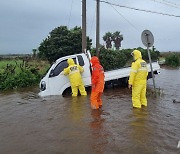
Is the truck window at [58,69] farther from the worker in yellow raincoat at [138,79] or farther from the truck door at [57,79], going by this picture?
the worker in yellow raincoat at [138,79]

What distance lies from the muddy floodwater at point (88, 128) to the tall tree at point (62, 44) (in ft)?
57.6

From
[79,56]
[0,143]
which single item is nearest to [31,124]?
[0,143]

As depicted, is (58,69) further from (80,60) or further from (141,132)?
(141,132)

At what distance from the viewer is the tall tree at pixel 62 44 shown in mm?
28594

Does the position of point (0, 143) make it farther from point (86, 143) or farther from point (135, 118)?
point (135, 118)

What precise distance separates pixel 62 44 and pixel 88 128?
72.5 feet

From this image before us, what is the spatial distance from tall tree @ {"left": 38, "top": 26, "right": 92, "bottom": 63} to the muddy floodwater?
1754cm

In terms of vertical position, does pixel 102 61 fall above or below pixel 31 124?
above

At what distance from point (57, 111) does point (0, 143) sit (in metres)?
3.36

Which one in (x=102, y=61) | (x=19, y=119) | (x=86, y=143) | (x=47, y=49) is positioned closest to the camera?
(x=86, y=143)

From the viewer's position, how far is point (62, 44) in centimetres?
2886

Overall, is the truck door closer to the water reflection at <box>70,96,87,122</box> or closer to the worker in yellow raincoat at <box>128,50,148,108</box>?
the water reflection at <box>70,96,87,122</box>

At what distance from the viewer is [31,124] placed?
800 cm

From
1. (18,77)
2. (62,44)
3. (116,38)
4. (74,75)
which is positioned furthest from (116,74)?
(116,38)
